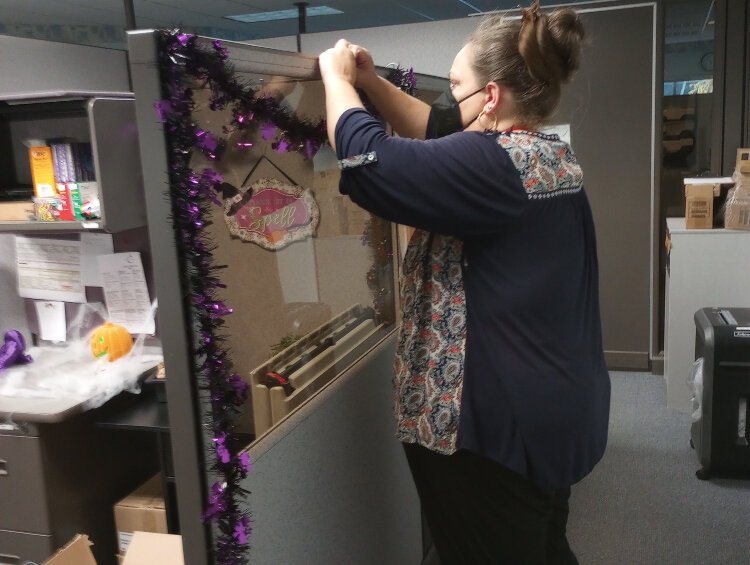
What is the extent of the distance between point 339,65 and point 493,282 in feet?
1.49

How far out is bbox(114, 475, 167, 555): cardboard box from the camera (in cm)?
174

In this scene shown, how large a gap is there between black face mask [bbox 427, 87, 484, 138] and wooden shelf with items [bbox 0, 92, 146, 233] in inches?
25.6

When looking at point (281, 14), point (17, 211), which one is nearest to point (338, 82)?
point (17, 211)

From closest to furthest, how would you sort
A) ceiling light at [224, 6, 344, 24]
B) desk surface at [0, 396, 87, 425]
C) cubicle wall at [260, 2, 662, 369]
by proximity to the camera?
1. desk surface at [0, 396, 87, 425]
2. cubicle wall at [260, 2, 662, 369]
3. ceiling light at [224, 6, 344, 24]

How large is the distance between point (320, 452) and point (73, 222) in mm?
775

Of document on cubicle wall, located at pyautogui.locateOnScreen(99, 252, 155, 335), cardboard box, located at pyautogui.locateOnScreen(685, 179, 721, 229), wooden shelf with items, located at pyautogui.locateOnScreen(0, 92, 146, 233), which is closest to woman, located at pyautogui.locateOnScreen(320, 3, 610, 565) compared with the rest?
wooden shelf with items, located at pyautogui.locateOnScreen(0, 92, 146, 233)

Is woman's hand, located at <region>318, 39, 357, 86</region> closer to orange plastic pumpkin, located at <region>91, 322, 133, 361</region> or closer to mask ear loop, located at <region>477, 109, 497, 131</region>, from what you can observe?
mask ear loop, located at <region>477, 109, 497, 131</region>

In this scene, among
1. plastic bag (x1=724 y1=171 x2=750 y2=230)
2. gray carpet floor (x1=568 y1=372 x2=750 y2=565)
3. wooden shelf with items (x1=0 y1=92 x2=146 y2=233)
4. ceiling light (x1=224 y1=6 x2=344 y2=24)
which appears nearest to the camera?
wooden shelf with items (x1=0 y1=92 x2=146 y2=233)

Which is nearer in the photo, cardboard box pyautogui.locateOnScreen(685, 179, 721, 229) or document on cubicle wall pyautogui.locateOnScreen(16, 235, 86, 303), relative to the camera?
document on cubicle wall pyautogui.locateOnScreen(16, 235, 86, 303)

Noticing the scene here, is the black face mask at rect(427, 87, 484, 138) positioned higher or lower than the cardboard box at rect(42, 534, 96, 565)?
higher

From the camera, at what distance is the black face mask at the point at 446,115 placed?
1273 mm

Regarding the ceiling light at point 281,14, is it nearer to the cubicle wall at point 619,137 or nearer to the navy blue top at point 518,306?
the cubicle wall at point 619,137

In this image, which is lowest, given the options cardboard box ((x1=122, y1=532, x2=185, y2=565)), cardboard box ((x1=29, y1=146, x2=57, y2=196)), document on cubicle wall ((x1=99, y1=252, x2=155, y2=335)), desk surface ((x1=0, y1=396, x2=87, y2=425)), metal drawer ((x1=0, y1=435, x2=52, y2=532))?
cardboard box ((x1=122, y1=532, x2=185, y2=565))

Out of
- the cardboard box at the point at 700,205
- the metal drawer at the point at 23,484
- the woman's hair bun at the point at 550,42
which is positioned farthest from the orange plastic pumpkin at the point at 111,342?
the cardboard box at the point at 700,205
